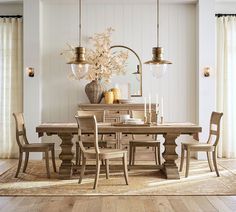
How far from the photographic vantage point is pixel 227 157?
287 inches

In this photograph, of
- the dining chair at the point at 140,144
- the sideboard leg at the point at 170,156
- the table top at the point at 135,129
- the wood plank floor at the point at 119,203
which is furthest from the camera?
the dining chair at the point at 140,144

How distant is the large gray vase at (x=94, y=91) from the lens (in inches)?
274

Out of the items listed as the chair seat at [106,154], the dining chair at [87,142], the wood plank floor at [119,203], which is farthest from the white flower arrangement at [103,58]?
the wood plank floor at [119,203]

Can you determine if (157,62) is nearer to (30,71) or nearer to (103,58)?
(103,58)

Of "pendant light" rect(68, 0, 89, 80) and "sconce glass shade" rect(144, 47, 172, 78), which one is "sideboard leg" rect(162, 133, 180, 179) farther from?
"pendant light" rect(68, 0, 89, 80)

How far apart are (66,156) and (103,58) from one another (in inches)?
88.3

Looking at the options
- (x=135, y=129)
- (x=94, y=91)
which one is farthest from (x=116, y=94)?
(x=135, y=129)

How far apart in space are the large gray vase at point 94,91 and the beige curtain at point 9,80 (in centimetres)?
128

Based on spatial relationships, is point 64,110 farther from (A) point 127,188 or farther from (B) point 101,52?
(A) point 127,188

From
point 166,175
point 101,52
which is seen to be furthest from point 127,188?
point 101,52

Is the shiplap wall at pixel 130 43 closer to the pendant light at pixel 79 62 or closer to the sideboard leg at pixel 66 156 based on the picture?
the sideboard leg at pixel 66 156

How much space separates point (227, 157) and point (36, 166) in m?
3.35

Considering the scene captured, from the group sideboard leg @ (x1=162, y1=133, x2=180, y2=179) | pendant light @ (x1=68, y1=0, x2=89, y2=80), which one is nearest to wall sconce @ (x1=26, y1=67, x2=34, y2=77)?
pendant light @ (x1=68, y1=0, x2=89, y2=80)

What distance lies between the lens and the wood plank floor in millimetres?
3852
